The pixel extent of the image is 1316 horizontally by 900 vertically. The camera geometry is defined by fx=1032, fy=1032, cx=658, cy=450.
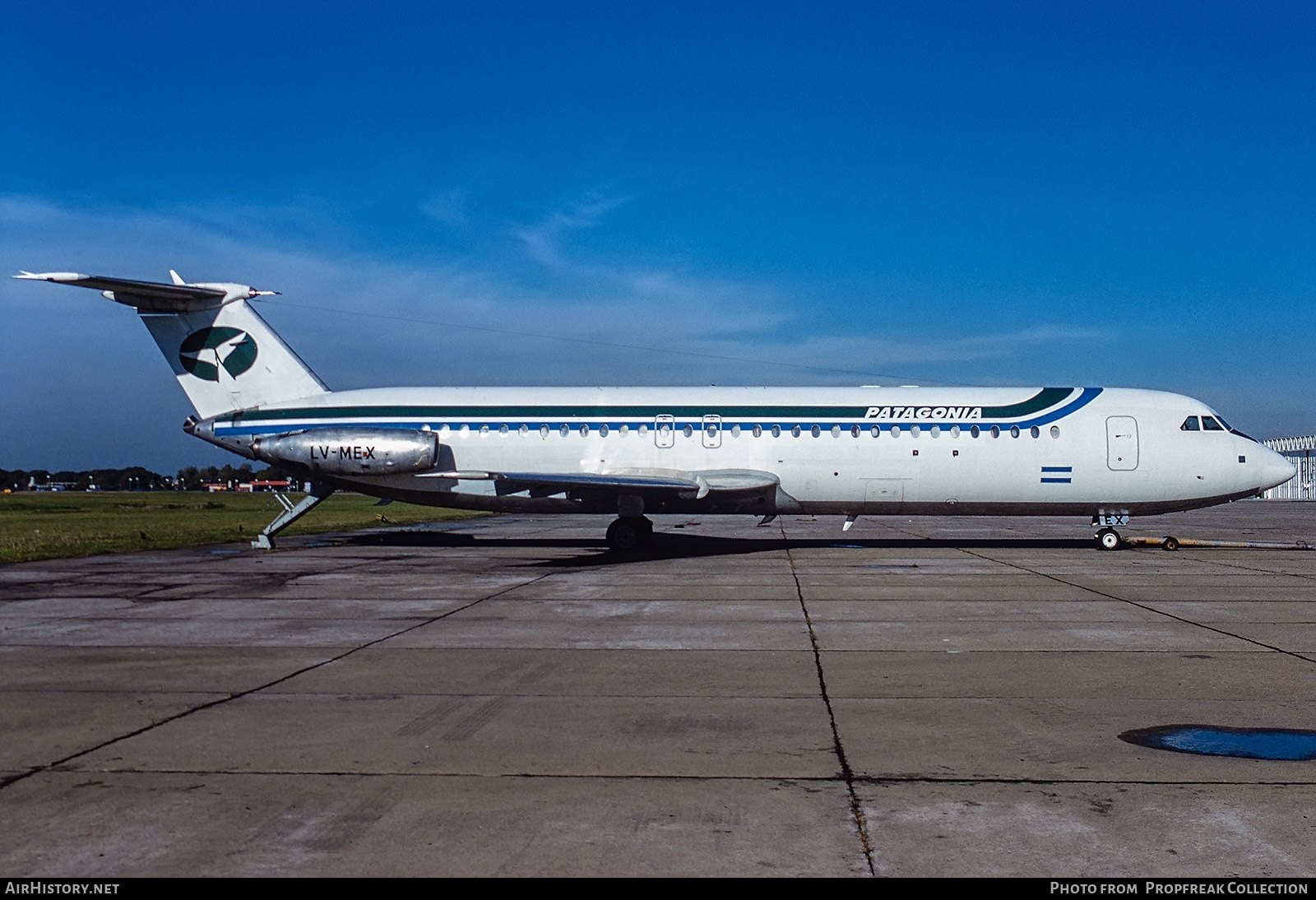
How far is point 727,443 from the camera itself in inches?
875

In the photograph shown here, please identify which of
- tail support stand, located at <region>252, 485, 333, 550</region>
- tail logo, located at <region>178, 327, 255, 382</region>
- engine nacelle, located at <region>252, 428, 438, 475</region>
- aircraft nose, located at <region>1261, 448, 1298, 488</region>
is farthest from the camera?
tail support stand, located at <region>252, 485, 333, 550</region>

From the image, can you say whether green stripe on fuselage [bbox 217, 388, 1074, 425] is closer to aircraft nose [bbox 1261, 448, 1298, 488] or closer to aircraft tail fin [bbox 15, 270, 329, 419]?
aircraft tail fin [bbox 15, 270, 329, 419]

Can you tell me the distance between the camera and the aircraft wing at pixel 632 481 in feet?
66.5

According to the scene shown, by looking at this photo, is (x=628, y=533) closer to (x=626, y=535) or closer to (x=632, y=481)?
(x=626, y=535)

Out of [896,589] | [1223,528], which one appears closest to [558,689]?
→ [896,589]

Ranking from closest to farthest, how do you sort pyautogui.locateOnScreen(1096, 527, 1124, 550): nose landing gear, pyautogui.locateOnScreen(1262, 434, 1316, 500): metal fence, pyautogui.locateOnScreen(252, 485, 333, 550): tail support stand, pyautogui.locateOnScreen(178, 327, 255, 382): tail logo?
pyautogui.locateOnScreen(1096, 527, 1124, 550): nose landing gear, pyautogui.locateOnScreen(178, 327, 255, 382): tail logo, pyautogui.locateOnScreen(252, 485, 333, 550): tail support stand, pyautogui.locateOnScreen(1262, 434, 1316, 500): metal fence

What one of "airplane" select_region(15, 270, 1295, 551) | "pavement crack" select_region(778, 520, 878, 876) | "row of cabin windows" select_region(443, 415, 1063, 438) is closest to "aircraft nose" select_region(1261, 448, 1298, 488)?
"airplane" select_region(15, 270, 1295, 551)

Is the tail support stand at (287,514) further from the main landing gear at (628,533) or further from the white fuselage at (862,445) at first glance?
the main landing gear at (628,533)

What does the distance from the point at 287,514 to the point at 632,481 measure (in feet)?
28.9

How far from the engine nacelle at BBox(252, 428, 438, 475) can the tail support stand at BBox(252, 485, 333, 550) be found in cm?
156

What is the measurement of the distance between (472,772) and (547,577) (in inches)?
446

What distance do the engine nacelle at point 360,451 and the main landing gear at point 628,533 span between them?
424 centimetres

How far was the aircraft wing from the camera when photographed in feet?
66.5

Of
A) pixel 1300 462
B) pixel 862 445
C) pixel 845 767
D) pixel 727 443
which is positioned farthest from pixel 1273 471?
pixel 1300 462
